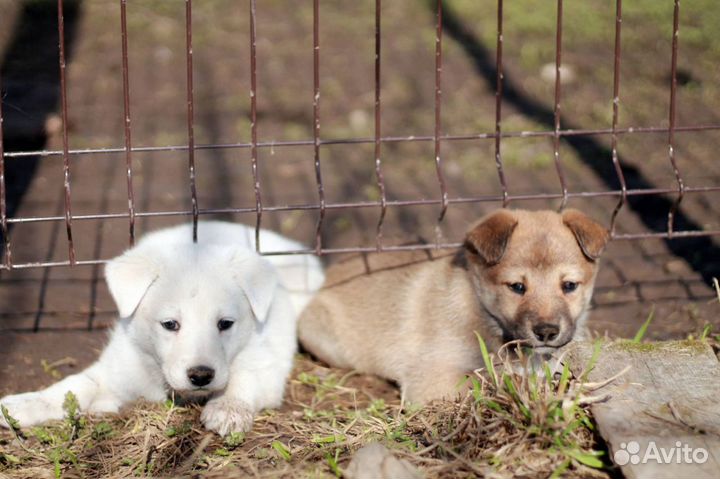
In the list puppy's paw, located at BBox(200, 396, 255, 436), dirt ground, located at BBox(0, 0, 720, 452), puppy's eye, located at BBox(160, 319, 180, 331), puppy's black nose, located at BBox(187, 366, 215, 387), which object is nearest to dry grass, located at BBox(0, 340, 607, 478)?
puppy's paw, located at BBox(200, 396, 255, 436)

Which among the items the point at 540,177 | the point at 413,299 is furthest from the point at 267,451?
the point at 540,177

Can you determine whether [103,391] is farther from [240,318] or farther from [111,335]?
[240,318]

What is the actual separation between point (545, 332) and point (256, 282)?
4.33 feet

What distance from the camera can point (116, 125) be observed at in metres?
7.97

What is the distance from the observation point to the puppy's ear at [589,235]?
14.8 ft

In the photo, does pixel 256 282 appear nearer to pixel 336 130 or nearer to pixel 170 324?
pixel 170 324

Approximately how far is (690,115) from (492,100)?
1678mm

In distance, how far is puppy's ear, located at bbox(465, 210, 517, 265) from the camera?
14.6ft

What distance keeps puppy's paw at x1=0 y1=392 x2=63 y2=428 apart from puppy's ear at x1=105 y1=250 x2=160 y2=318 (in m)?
0.53
